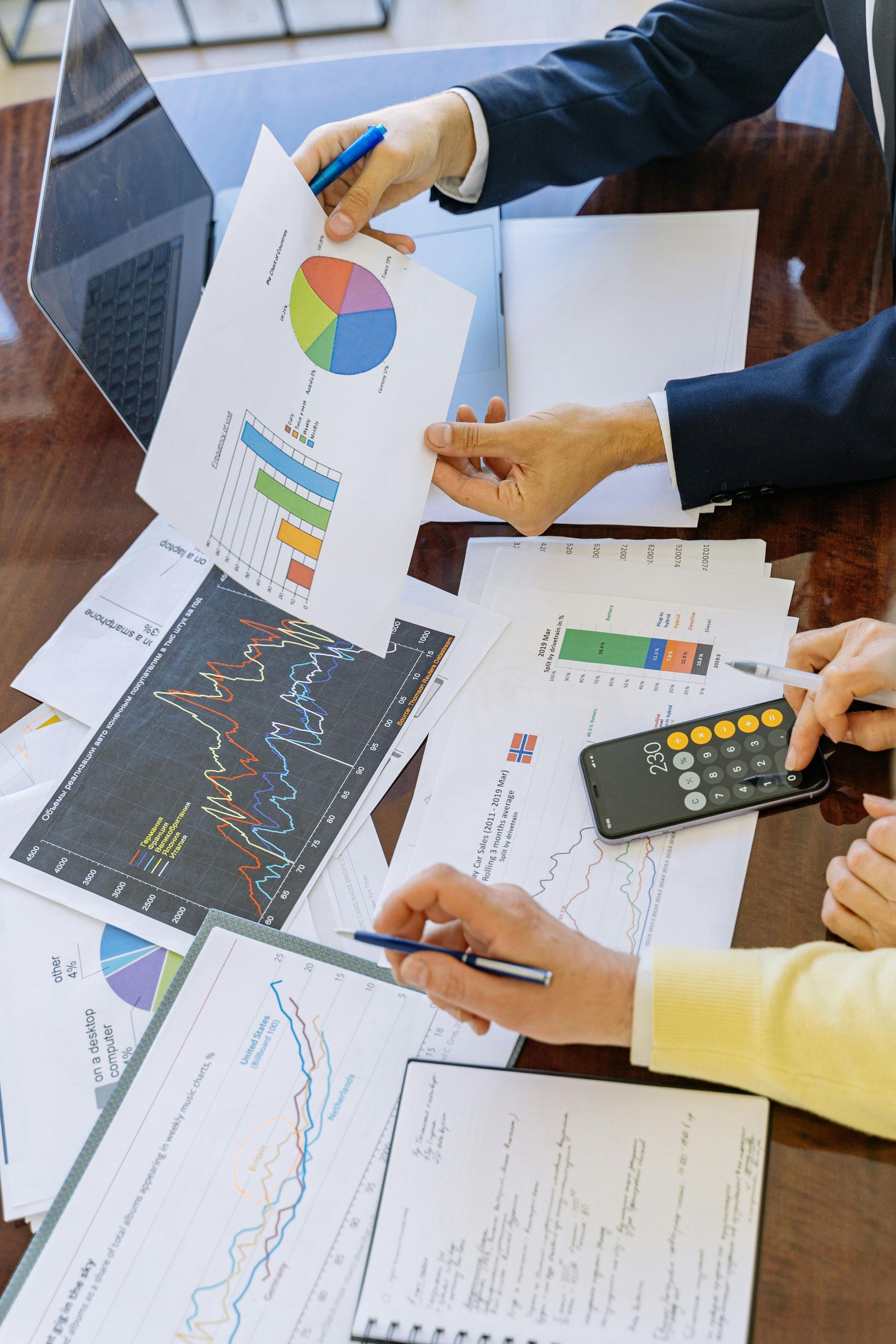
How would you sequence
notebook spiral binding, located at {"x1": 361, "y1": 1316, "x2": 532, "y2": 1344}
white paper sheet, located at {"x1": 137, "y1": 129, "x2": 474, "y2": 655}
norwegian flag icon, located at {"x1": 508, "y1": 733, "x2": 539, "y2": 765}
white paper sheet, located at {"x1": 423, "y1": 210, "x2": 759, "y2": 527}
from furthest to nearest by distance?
1. white paper sheet, located at {"x1": 423, "y1": 210, "x2": 759, "y2": 527}
2. norwegian flag icon, located at {"x1": 508, "y1": 733, "x2": 539, "y2": 765}
3. white paper sheet, located at {"x1": 137, "y1": 129, "x2": 474, "y2": 655}
4. notebook spiral binding, located at {"x1": 361, "y1": 1316, "x2": 532, "y2": 1344}

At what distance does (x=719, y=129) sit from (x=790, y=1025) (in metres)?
0.96

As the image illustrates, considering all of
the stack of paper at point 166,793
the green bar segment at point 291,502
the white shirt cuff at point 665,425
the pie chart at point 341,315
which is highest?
the white shirt cuff at point 665,425

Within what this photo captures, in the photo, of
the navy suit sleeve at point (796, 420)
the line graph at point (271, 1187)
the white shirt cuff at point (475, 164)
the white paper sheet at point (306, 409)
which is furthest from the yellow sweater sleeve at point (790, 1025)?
the white shirt cuff at point (475, 164)

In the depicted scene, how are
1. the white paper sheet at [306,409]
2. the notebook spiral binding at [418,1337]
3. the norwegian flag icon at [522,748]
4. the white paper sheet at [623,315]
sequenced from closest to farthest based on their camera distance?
the notebook spiral binding at [418,1337]
the white paper sheet at [306,409]
the norwegian flag icon at [522,748]
the white paper sheet at [623,315]

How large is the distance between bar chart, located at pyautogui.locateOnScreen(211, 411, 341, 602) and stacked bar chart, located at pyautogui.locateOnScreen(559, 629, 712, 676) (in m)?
0.25

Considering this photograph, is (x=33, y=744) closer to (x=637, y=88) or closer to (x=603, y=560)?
(x=603, y=560)

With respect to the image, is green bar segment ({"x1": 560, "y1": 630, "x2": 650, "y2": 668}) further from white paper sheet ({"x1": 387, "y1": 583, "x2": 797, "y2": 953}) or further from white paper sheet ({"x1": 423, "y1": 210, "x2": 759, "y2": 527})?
white paper sheet ({"x1": 423, "y1": 210, "x2": 759, "y2": 527})

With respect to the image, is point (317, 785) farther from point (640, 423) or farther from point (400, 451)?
point (640, 423)

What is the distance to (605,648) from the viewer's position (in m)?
0.87

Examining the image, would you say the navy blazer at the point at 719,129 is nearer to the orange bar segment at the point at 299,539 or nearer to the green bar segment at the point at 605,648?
the green bar segment at the point at 605,648

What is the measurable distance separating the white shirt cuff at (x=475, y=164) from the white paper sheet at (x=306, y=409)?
0.89 feet

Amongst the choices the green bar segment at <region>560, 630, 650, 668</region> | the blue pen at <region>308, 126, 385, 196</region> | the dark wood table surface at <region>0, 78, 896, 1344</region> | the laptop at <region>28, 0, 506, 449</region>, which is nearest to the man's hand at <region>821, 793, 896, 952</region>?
the dark wood table surface at <region>0, 78, 896, 1344</region>

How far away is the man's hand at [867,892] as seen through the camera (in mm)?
689

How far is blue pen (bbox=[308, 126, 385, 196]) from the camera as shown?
2.79 feet
